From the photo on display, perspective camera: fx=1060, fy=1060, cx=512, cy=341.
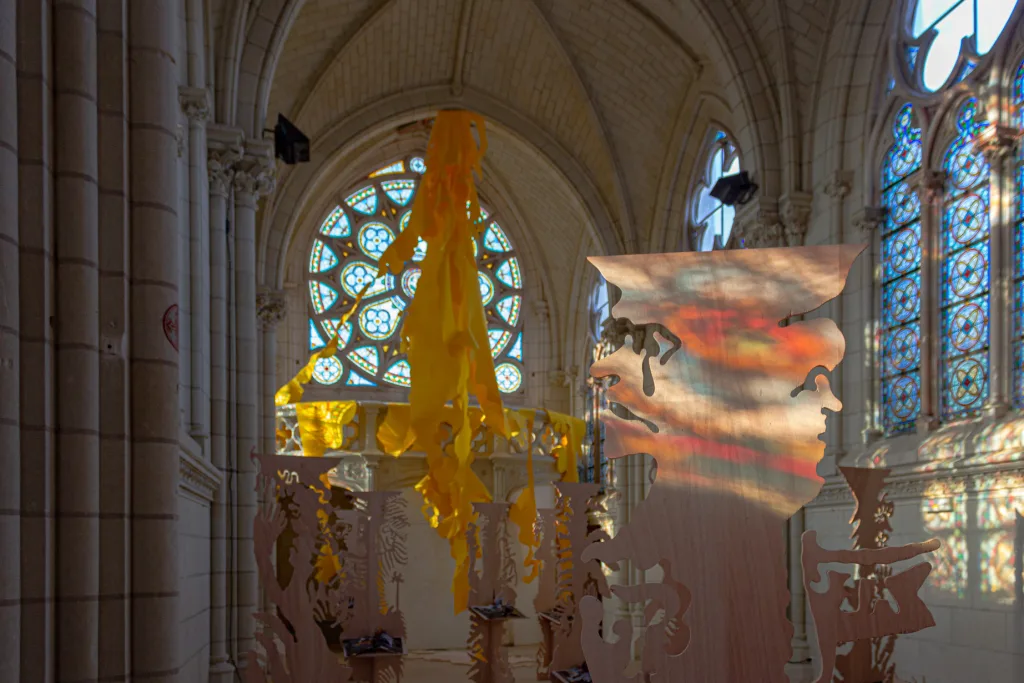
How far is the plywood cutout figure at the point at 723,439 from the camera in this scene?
3.48 metres

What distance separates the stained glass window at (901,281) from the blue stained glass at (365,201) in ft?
40.9

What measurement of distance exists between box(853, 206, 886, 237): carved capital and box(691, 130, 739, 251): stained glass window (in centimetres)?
318

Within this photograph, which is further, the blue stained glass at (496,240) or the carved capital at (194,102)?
the blue stained glass at (496,240)

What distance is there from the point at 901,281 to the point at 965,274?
1.07 m

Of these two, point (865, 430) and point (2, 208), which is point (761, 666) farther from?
point (865, 430)

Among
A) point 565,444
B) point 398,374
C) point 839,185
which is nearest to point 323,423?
point 398,374

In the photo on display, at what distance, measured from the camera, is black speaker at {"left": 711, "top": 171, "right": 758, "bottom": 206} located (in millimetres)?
12128

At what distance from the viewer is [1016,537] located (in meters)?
7.69

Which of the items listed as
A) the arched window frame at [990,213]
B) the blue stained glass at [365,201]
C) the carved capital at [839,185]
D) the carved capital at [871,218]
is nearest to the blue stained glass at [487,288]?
the blue stained glass at [365,201]

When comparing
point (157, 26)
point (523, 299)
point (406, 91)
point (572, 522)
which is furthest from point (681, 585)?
point (523, 299)

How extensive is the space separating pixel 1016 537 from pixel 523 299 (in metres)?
14.6

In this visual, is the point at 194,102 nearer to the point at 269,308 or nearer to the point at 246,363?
→ the point at 246,363

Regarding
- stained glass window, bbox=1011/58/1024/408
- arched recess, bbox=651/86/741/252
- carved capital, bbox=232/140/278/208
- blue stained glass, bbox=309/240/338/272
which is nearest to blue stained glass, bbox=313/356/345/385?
blue stained glass, bbox=309/240/338/272

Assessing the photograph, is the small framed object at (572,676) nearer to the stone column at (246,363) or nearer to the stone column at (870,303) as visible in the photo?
the stone column at (246,363)
